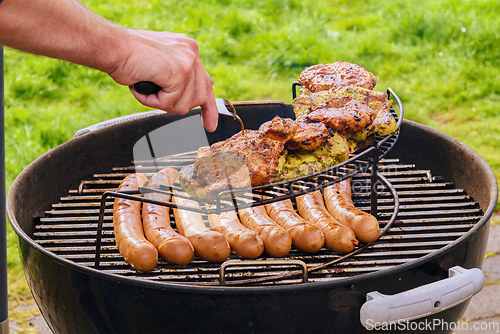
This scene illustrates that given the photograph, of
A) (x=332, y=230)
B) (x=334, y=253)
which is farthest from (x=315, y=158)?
(x=334, y=253)

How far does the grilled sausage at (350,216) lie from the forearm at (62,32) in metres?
1.26

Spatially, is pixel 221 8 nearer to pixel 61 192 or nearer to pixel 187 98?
pixel 61 192

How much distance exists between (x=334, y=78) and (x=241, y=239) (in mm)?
1213

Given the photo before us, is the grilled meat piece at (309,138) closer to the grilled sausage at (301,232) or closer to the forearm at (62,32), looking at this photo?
the grilled sausage at (301,232)

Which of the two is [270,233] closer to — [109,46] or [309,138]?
[309,138]

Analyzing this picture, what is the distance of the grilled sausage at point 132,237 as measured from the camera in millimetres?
1911

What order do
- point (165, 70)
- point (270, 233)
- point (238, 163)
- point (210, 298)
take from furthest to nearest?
point (270, 233), point (238, 163), point (210, 298), point (165, 70)

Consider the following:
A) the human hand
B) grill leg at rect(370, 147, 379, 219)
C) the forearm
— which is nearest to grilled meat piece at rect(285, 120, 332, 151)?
grill leg at rect(370, 147, 379, 219)

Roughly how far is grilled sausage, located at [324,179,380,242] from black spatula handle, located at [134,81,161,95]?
110cm

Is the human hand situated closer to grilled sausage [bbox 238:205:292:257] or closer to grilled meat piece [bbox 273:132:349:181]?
grilled meat piece [bbox 273:132:349:181]

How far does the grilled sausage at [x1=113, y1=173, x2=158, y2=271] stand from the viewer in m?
1.91

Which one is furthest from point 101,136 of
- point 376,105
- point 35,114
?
point 35,114

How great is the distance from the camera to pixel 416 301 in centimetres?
177

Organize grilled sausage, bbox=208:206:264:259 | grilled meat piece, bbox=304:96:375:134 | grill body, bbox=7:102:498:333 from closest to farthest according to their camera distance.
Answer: grill body, bbox=7:102:498:333 → grilled sausage, bbox=208:206:264:259 → grilled meat piece, bbox=304:96:375:134
